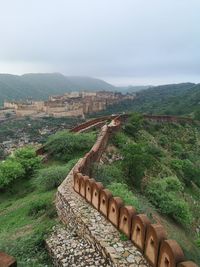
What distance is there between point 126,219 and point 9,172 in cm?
1294

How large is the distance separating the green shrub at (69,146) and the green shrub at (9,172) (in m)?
3.26

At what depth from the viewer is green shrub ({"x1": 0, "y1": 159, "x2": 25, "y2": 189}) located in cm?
1984

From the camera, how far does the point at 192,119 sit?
44688 millimetres

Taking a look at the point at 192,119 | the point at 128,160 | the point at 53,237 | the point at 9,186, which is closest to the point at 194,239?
the point at 128,160

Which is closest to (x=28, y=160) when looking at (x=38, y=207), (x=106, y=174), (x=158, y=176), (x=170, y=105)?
(x=106, y=174)

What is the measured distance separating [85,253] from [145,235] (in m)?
1.75

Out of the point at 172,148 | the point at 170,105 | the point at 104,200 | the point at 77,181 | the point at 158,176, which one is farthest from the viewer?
the point at 170,105

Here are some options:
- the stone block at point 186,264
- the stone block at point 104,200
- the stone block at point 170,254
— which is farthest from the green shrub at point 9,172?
the stone block at point 186,264

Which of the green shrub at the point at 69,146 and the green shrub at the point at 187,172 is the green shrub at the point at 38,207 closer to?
the green shrub at the point at 69,146

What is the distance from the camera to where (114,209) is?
30.1 feet

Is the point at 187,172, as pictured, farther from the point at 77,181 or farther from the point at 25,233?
the point at 25,233

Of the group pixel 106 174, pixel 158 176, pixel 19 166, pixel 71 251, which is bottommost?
pixel 158 176

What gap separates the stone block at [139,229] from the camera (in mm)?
7770

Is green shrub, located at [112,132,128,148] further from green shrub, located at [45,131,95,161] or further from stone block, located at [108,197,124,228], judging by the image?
stone block, located at [108,197,124,228]
